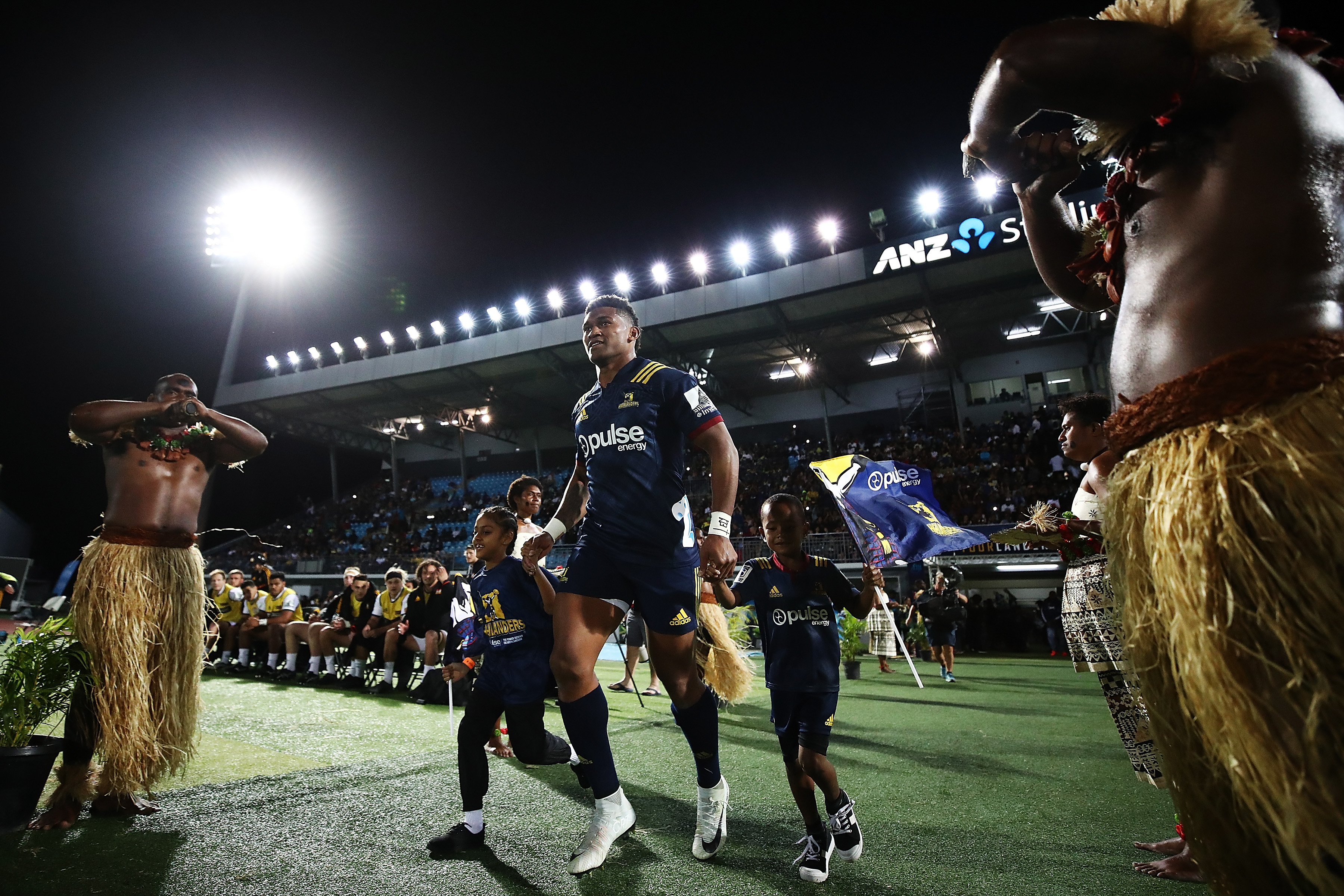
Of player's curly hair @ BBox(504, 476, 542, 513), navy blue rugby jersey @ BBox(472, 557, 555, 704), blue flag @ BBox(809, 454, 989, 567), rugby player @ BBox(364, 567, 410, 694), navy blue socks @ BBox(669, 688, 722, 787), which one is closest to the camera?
navy blue socks @ BBox(669, 688, 722, 787)

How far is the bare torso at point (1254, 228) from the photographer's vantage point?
1.12 meters

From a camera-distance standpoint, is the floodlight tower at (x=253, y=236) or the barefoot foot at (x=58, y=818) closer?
the barefoot foot at (x=58, y=818)

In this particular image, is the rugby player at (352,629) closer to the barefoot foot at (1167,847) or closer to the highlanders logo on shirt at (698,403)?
the highlanders logo on shirt at (698,403)

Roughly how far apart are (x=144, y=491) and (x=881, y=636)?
10.9 meters

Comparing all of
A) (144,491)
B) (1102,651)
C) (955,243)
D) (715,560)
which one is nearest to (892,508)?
(1102,651)

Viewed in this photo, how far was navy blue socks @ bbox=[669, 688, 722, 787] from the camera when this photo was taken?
2.78 metres

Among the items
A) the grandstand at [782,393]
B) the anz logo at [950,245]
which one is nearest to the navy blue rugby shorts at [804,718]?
the grandstand at [782,393]

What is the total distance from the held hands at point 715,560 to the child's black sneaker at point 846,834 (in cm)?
107

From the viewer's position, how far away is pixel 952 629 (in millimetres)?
Answer: 10734

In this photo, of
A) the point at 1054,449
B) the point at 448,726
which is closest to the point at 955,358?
the point at 1054,449

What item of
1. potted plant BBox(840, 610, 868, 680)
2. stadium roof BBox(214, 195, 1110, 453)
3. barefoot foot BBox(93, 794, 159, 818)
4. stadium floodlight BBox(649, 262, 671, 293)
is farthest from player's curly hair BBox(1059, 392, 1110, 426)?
stadium floodlight BBox(649, 262, 671, 293)

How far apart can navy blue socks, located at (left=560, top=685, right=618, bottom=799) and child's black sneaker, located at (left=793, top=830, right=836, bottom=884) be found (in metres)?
0.43

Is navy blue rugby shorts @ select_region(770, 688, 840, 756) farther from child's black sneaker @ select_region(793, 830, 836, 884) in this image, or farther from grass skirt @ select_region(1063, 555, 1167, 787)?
grass skirt @ select_region(1063, 555, 1167, 787)

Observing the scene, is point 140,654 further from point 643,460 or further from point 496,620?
point 643,460
